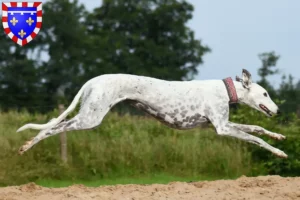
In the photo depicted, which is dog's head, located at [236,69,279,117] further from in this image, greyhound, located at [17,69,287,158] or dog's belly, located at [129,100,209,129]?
dog's belly, located at [129,100,209,129]

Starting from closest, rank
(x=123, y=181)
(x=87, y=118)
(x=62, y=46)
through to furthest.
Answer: (x=87, y=118) < (x=123, y=181) < (x=62, y=46)

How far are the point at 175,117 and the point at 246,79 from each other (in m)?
1.04

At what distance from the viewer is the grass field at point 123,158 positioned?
14.9 metres

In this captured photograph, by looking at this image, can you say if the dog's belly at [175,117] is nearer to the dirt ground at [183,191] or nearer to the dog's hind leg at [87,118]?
the dog's hind leg at [87,118]

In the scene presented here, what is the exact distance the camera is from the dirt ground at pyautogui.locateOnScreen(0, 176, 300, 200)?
365 inches

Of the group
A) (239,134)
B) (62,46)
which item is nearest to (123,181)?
(239,134)

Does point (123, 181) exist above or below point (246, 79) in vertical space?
below

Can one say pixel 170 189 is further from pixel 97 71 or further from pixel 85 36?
pixel 85 36

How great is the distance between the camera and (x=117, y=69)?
3303cm

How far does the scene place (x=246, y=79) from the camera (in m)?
10.2

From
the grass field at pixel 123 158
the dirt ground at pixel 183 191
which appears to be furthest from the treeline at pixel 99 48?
the dirt ground at pixel 183 191

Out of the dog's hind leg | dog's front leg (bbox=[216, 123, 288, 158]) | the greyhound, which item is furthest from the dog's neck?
the dog's hind leg

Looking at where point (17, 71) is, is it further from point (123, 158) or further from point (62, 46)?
point (123, 158)

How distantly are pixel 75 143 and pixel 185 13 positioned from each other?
71.3ft
